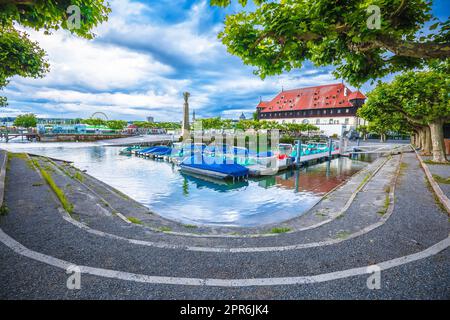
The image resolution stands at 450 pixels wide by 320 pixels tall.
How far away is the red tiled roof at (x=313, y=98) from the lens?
79.7m

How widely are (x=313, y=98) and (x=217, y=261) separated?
96.4m

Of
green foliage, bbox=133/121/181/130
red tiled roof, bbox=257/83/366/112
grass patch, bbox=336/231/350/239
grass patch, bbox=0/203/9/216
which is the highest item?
red tiled roof, bbox=257/83/366/112

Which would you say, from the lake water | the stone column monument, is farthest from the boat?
the stone column monument

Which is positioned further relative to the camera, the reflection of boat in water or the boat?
the boat

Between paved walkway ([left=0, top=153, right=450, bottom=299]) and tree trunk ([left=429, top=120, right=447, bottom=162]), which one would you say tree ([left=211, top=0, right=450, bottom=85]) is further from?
tree trunk ([left=429, top=120, right=447, bottom=162])

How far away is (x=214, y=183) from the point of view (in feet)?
64.1

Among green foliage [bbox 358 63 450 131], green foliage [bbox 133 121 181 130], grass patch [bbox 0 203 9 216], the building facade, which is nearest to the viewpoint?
grass patch [bbox 0 203 9 216]

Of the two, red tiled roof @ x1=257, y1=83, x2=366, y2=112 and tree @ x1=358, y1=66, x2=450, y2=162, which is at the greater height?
red tiled roof @ x1=257, y1=83, x2=366, y2=112

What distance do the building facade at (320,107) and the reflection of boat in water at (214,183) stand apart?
6491 cm

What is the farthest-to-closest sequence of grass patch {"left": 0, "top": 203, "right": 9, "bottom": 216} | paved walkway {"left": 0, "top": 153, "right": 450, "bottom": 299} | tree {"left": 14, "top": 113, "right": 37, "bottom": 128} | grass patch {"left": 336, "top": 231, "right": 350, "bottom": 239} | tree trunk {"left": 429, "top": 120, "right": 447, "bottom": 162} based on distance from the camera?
tree {"left": 14, "top": 113, "right": 37, "bottom": 128}, tree trunk {"left": 429, "top": 120, "right": 447, "bottom": 162}, grass patch {"left": 0, "top": 203, "right": 9, "bottom": 216}, grass patch {"left": 336, "top": 231, "right": 350, "bottom": 239}, paved walkway {"left": 0, "top": 153, "right": 450, "bottom": 299}

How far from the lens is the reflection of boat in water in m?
18.0
